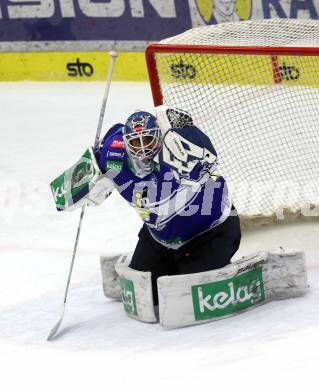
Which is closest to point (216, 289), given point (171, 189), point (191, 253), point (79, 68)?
point (191, 253)

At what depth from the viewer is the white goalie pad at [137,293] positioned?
3467 millimetres

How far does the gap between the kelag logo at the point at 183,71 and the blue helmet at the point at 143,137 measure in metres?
0.79

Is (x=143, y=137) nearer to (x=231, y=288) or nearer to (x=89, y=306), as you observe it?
(x=231, y=288)

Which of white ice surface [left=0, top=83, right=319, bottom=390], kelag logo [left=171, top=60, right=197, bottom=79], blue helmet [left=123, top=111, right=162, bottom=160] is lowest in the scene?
white ice surface [left=0, top=83, right=319, bottom=390]

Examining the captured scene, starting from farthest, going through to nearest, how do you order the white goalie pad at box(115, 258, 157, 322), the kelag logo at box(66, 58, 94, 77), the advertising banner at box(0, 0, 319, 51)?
the kelag logo at box(66, 58, 94, 77), the advertising banner at box(0, 0, 319, 51), the white goalie pad at box(115, 258, 157, 322)

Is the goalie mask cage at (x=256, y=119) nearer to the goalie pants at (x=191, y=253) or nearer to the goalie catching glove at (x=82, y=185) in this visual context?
the goalie catching glove at (x=82, y=185)

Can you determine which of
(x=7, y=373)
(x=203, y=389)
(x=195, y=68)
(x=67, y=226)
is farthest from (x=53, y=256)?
(x=203, y=389)

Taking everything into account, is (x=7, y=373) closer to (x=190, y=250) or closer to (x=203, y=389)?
(x=203, y=389)

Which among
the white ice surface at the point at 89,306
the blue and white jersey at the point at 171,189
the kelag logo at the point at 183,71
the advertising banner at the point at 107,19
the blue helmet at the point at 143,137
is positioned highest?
the advertising banner at the point at 107,19

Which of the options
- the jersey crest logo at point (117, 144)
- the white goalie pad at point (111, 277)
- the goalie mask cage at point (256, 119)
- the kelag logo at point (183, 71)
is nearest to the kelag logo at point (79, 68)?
the goalie mask cage at point (256, 119)

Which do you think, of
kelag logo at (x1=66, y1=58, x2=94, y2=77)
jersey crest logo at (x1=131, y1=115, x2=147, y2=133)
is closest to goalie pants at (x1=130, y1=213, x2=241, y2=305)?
jersey crest logo at (x1=131, y1=115, x2=147, y2=133)

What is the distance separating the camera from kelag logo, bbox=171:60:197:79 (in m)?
4.12

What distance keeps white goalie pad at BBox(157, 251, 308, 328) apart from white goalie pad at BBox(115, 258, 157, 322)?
0.10 metres

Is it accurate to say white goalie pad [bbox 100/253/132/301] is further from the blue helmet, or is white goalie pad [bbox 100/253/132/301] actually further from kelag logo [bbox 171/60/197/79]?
kelag logo [bbox 171/60/197/79]
